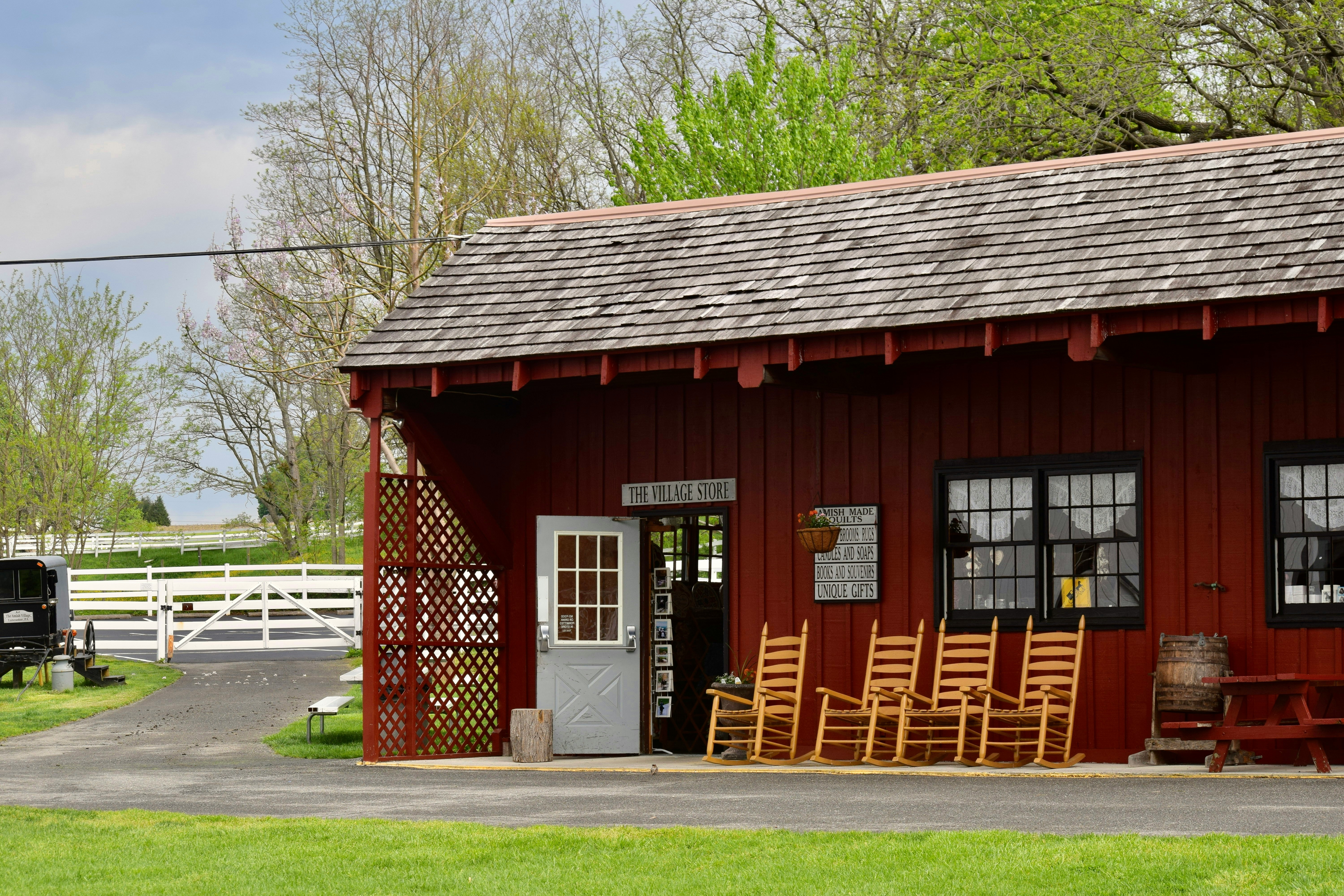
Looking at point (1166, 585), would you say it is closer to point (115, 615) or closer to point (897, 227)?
point (897, 227)

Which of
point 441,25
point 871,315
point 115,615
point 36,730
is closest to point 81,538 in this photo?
point 115,615

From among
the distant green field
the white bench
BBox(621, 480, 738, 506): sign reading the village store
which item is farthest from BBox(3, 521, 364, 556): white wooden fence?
BBox(621, 480, 738, 506): sign reading the village store

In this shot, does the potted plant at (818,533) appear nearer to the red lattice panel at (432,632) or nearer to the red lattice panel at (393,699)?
the red lattice panel at (432,632)

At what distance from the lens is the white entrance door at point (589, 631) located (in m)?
12.8

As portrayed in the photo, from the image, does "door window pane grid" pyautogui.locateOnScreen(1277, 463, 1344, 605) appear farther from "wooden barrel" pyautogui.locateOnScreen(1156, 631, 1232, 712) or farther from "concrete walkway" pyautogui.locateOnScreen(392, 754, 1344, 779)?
"concrete walkway" pyautogui.locateOnScreen(392, 754, 1344, 779)

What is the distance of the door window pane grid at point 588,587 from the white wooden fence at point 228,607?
8.14 meters

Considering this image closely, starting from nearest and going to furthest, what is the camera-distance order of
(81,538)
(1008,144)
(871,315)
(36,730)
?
(871,315)
(36,730)
(1008,144)
(81,538)

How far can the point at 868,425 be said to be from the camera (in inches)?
488

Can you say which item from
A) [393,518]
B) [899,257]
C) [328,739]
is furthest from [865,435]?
[328,739]

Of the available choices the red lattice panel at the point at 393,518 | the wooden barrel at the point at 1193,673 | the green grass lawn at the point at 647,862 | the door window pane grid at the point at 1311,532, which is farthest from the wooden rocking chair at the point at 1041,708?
the red lattice panel at the point at 393,518

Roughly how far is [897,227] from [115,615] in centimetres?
2651

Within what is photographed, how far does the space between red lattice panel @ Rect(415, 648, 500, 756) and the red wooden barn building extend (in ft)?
0.10

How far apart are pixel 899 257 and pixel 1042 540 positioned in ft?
7.63

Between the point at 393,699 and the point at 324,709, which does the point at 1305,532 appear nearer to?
the point at 393,699
